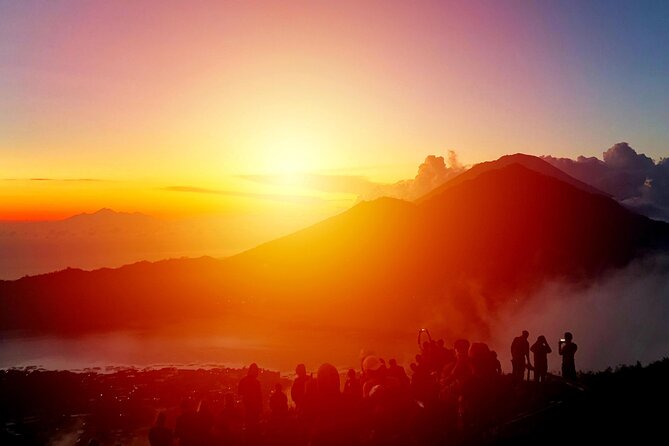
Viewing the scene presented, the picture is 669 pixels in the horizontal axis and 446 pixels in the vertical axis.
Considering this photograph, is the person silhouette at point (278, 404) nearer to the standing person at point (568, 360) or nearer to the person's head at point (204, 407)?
the person's head at point (204, 407)

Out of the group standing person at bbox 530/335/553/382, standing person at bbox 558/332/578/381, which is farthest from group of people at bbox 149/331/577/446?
standing person at bbox 530/335/553/382

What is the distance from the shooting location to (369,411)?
482 inches

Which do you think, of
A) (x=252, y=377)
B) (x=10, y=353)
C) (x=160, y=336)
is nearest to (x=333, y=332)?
(x=160, y=336)

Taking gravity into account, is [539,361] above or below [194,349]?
above

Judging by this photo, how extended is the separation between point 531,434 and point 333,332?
143875 millimetres

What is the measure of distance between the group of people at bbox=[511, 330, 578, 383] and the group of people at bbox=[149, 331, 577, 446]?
735 cm

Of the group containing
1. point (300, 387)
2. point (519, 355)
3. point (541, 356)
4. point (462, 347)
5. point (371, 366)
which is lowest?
point (519, 355)

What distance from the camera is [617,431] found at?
14.1 meters

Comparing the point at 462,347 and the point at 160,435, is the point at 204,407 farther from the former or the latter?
the point at 462,347

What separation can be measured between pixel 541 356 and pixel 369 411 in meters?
14.1

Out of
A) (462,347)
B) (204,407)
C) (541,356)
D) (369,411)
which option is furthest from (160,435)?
(541,356)

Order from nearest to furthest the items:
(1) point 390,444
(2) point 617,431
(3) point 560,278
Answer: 1. (1) point 390,444
2. (2) point 617,431
3. (3) point 560,278

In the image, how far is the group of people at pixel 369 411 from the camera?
40.2 feet

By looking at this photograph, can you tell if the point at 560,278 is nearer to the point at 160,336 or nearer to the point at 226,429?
the point at 160,336
